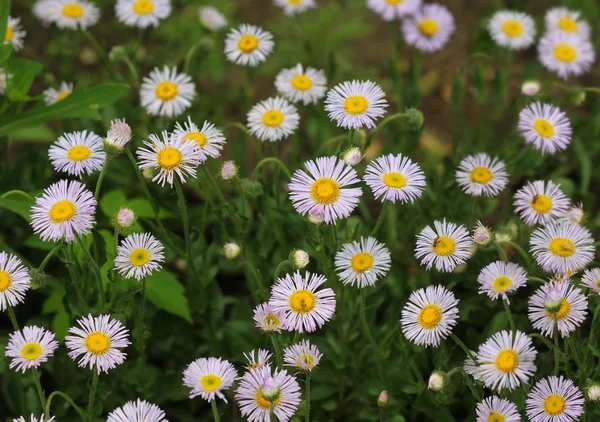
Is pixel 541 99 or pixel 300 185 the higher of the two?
pixel 541 99

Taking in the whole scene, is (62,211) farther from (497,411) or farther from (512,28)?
(512,28)

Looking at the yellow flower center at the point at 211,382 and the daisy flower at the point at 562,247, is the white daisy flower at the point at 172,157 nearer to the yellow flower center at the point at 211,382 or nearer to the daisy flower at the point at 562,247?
the yellow flower center at the point at 211,382

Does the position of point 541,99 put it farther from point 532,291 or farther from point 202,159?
point 202,159

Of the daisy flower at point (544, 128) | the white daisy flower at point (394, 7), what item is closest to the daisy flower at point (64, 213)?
the daisy flower at point (544, 128)

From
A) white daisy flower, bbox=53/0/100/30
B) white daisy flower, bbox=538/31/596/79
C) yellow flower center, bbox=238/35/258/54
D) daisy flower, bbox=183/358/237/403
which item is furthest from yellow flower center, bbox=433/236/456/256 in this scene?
white daisy flower, bbox=53/0/100/30

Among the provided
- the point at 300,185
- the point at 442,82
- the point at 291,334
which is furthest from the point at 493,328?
the point at 442,82

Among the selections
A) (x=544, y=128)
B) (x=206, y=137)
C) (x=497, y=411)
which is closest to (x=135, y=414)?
(x=206, y=137)

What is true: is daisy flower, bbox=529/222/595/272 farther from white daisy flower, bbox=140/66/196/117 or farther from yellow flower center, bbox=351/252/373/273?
white daisy flower, bbox=140/66/196/117
